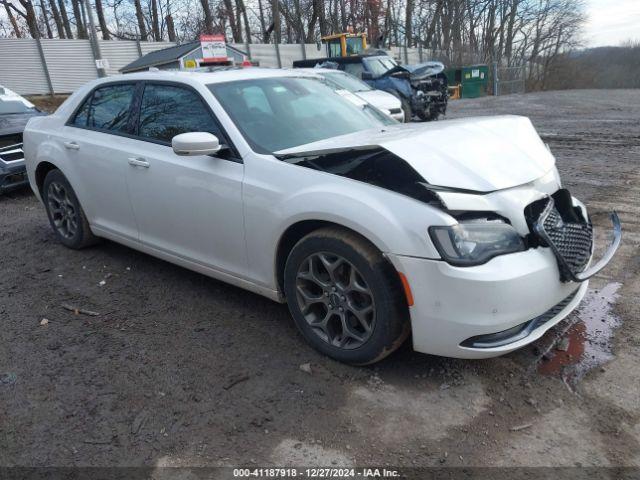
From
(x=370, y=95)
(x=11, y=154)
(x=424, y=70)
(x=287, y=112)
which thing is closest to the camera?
(x=287, y=112)

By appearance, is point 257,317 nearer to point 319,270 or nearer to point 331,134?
point 319,270

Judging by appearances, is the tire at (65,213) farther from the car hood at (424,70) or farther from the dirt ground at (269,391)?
the car hood at (424,70)

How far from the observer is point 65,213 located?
4965 mm

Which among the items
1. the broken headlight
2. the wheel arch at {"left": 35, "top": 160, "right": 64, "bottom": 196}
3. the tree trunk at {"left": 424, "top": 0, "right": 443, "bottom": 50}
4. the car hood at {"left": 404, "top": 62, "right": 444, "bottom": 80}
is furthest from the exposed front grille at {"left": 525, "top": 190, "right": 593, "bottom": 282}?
the tree trunk at {"left": 424, "top": 0, "right": 443, "bottom": 50}

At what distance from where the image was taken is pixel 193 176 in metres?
3.42

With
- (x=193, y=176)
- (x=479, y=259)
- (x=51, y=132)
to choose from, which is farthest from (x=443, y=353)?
(x=51, y=132)

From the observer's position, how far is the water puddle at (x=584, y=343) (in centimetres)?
285

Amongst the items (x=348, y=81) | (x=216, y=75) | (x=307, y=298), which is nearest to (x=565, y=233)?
(x=307, y=298)

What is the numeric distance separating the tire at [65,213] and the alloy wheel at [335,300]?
2726 mm

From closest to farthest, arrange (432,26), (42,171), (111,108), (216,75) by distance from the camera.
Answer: (216,75)
(111,108)
(42,171)
(432,26)

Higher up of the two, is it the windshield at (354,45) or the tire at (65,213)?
the windshield at (354,45)

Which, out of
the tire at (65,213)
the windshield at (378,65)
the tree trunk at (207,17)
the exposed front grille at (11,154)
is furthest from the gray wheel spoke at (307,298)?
the tree trunk at (207,17)

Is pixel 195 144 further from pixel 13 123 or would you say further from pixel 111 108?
pixel 13 123

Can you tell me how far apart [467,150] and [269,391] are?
1715mm
